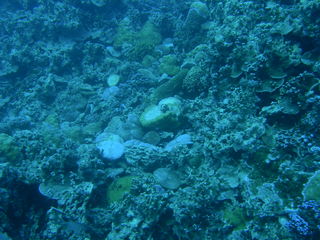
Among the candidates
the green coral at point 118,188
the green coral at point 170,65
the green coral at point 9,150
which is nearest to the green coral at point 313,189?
the green coral at point 118,188

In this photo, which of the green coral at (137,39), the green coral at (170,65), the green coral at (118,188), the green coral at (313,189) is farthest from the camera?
the green coral at (137,39)

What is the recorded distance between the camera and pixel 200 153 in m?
4.11

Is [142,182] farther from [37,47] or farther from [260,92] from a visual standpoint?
[37,47]

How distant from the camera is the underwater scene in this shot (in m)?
3.07

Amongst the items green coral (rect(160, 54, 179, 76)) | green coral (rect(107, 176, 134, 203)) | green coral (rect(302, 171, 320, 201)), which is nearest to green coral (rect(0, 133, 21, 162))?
green coral (rect(107, 176, 134, 203))

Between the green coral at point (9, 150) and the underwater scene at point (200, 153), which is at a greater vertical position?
the underwater scene at point (200, 153)

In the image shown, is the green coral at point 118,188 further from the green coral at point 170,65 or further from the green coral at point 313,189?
the green coral at point 170,65

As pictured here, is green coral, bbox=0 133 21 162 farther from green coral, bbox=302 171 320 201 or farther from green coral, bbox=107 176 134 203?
green coral, bbox=302 171 320 201

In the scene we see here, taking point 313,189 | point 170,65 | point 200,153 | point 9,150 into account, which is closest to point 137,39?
point 170,65

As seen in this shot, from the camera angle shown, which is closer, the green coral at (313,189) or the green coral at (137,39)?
the green coral at (313,189)

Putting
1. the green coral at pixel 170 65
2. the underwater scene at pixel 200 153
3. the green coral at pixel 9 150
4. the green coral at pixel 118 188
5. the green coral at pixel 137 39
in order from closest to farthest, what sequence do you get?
the underwater scene at pixel 200 153, the green coral at pixel 118 188, the green coral at pixel 9 150, the green coral at pixel 170 65, the green coral at pixel 137 39

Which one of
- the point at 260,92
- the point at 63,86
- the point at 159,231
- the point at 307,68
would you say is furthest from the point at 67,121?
the point at 307,68

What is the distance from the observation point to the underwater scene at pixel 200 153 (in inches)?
121

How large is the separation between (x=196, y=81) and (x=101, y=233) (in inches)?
141
